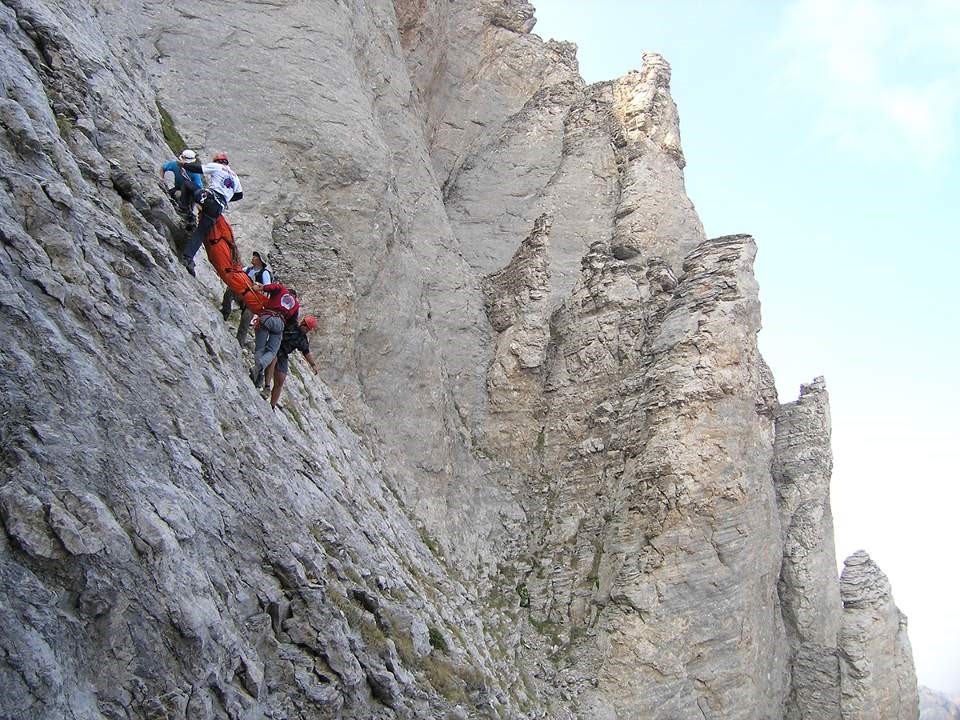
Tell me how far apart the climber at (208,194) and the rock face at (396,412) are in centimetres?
44

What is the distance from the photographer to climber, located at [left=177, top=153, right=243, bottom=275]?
1266 centimetres

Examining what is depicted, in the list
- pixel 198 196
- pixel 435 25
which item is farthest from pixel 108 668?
pixel 435 25

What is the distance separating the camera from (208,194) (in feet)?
42.0

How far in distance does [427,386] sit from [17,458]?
→ 1454cm

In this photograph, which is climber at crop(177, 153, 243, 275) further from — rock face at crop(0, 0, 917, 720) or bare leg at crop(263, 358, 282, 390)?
bare leg at crop(263, 358, 282, 390)

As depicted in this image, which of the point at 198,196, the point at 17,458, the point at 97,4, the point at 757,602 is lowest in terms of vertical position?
the point at 17,458

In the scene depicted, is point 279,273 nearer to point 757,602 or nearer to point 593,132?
point 757,602

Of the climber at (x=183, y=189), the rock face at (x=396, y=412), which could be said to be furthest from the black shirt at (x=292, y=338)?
the climber at (x=183, y=189)

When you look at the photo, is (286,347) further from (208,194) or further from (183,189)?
(183,189)

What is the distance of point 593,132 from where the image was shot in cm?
3212

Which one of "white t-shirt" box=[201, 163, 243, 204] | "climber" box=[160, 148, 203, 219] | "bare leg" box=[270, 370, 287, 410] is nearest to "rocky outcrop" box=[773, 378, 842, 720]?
"bare leg" box=[270, 370, 287, 410]

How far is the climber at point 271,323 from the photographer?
12.7 meters

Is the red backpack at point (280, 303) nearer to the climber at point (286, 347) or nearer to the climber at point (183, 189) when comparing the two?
the climber at point (286, 347)

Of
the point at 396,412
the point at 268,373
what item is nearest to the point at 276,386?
the point at 268,373
